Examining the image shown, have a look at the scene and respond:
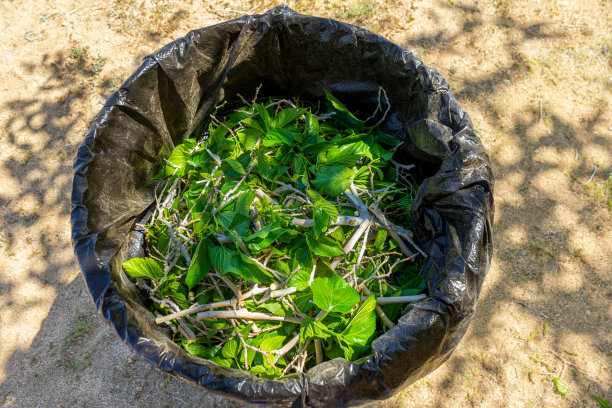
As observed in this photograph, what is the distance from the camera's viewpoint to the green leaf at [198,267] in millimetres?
1245

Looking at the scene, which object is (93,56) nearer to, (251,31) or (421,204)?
(251,31)

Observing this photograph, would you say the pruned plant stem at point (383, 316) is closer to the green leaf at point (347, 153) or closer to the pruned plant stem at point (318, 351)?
the pruned plant stem at point (318, 351)

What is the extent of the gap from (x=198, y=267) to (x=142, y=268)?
173mm

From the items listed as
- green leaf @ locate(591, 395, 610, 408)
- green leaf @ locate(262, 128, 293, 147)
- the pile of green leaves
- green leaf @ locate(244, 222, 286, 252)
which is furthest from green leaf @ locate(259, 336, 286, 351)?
green leaf @ locate(591, 395, 610, 408)

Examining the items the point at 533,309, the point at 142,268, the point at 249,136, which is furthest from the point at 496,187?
the point at 142,268

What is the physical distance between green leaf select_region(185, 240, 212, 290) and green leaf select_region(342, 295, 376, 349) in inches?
16.5

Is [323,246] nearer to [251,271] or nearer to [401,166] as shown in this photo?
[251,271]

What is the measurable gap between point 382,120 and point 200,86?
2.09 feet

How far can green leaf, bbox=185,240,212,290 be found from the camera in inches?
49.0

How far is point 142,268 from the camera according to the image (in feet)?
4.24

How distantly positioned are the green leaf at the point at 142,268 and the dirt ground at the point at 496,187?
510 mm

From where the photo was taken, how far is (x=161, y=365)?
3.53 feet

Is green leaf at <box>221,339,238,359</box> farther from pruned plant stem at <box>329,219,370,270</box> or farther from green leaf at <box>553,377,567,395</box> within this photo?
green leaf at <box>553,377,567,395</box>

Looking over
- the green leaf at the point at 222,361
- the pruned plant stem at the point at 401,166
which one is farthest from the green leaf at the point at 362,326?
the pruned plant stem at the point at 401,166
